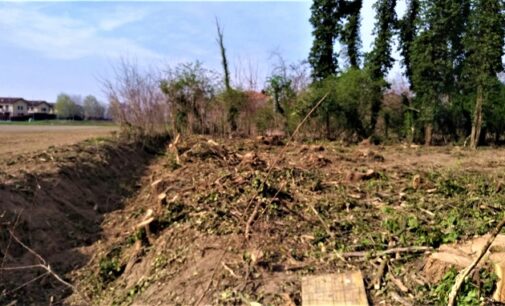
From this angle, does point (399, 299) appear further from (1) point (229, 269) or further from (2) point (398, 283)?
(1) point (229, 269)

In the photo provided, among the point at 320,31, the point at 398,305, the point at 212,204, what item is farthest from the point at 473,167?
the point at 320,31

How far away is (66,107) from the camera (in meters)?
74.9

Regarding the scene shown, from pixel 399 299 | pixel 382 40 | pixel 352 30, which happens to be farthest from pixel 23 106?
pixel 399 299

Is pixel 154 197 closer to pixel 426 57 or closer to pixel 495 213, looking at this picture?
pixel 495 213

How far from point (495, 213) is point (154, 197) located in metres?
4.68

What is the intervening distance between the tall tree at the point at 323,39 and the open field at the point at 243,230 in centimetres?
1028

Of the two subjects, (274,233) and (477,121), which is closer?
→ (274,233)

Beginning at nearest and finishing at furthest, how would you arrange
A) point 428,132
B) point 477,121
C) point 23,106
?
1. point 477,121
2. point 428,132
3. point 23,106

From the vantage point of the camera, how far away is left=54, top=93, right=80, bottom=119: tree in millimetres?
72250

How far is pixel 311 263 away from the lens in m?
4.40

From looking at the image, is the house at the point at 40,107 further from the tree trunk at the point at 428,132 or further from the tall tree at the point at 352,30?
the tree trunk at the point at 428,132

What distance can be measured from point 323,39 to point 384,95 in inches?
141

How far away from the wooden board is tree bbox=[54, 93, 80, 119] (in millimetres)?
70648

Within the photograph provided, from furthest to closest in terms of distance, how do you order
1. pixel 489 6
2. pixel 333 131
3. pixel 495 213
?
pixel 333 131 → pixel 489 6 → pixel 495 213
